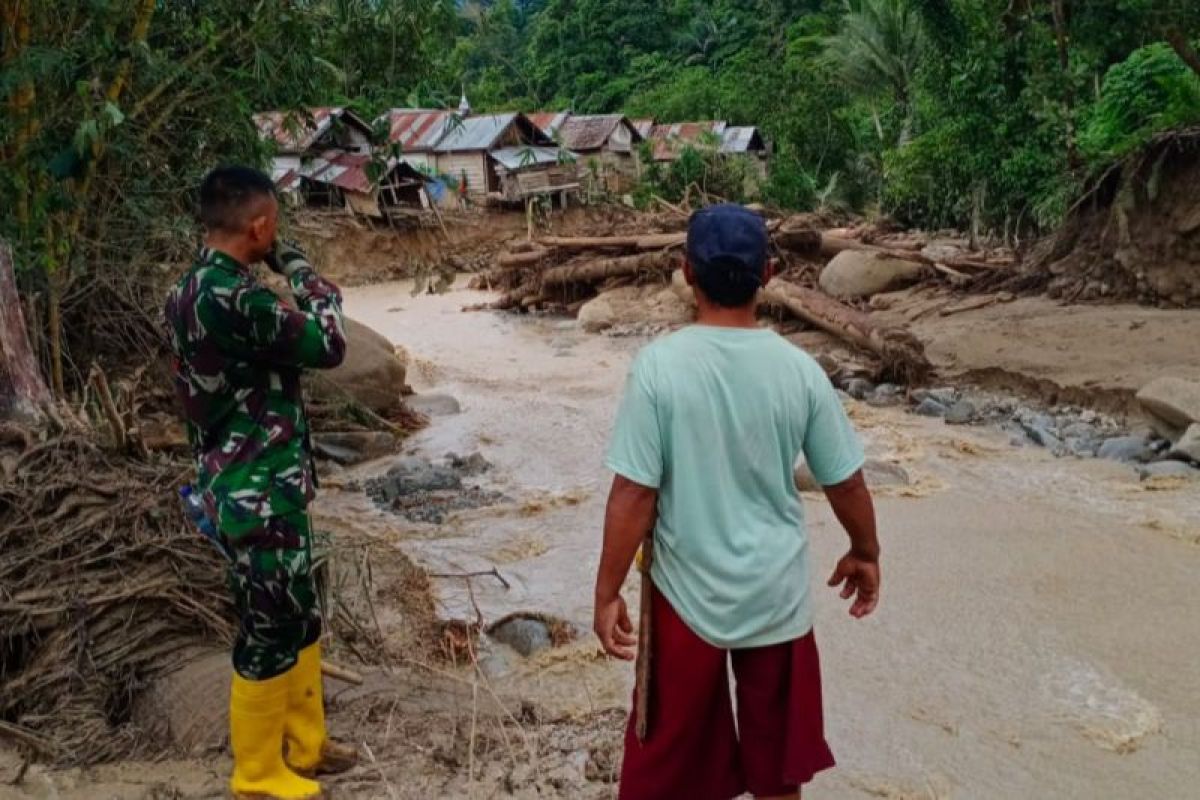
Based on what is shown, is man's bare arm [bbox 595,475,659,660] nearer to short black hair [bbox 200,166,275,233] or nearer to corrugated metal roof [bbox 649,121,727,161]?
short black hair [bbox 200,166,275,233]

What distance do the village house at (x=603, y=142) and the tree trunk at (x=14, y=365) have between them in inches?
1109

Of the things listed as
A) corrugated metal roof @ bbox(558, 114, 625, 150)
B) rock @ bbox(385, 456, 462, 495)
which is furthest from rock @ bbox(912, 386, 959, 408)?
corrugated metal roof @ bbox(558, 114, 625, 150)

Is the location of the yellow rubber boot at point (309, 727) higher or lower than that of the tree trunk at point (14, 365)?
lower

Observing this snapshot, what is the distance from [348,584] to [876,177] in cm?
2200

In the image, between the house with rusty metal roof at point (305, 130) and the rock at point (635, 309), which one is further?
the rock at point (635, 309)

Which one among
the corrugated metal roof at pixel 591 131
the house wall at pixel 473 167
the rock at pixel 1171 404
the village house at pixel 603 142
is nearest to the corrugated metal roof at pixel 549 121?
the village house at pixel 603 142

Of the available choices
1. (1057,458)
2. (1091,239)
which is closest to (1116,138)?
(1091,239)

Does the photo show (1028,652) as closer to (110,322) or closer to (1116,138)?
(110,322)

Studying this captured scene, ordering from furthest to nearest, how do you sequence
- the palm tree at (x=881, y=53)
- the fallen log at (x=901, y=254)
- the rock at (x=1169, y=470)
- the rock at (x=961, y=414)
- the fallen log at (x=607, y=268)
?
the palm tree at (x=881, y=53) < the fallen log at (x=607, y=268) < the fallen log at (x=901, y=254) < the rock at (x=961, y=414) < the rock at (x=1169, y=470)

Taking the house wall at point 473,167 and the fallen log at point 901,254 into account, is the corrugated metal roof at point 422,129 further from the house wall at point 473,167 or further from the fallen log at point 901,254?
the fallen log at point 901,254

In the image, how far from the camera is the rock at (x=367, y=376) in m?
8.50

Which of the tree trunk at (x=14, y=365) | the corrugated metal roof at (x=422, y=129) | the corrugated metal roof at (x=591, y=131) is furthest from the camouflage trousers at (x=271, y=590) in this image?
the corrugated metal roof at (x=591, y=131)

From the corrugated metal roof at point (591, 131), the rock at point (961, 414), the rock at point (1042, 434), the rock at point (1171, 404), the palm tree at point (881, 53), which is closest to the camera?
the rock at point (1171, 404)

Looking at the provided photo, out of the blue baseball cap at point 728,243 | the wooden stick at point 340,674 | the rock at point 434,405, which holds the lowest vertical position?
the rock at point 434,405
